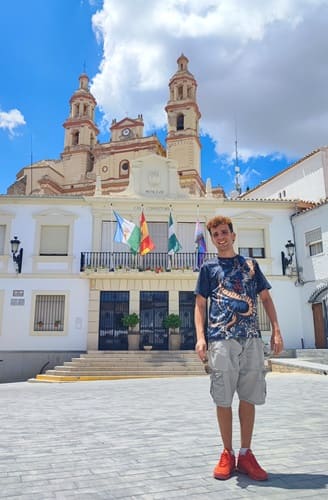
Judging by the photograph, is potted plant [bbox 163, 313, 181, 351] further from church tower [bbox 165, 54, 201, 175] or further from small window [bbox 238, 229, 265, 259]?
church tower [bbox 165, 54, 201, 175]

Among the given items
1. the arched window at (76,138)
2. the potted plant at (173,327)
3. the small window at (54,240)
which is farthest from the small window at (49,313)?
the arched window at (76,138)

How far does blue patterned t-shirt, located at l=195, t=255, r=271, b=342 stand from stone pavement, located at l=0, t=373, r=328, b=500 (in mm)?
980

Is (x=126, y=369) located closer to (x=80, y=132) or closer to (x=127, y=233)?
(x=127, y=233)

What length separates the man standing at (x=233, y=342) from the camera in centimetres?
276

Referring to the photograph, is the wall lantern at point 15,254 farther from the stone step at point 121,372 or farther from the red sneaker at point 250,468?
the red sneaker at point 250,468

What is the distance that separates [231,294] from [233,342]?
0.36 metres

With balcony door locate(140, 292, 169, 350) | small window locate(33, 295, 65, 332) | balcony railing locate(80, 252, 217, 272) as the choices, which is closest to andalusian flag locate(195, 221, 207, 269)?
balcony railing locate(80, 252, 217, 272)

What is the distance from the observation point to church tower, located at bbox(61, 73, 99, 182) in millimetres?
48344

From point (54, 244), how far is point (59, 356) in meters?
4.85

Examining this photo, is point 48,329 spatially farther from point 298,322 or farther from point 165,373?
point 298,322

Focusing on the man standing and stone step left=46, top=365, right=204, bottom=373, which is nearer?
the man standing

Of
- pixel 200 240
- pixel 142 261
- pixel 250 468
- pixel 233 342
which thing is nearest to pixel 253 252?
pixel 200 240

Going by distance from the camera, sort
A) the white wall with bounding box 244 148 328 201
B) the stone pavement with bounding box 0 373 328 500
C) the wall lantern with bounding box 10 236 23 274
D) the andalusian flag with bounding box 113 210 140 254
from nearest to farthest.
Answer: the stone pavement with bounding box 0 373 328 500 < the andalusian flag with bounding box 113 210 140 254 < the wall lantern with bounding box 10 236 23 274 < the white wall with bounding box 244 148 328 201

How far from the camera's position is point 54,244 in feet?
56.9
